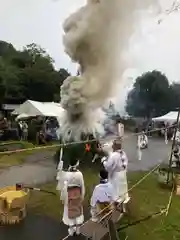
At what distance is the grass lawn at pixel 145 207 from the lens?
24.9ft

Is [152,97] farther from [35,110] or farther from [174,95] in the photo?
[35,110]

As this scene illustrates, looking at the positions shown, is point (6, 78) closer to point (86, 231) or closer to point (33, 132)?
point (33, 132)

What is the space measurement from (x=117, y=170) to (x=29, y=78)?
29.3 m

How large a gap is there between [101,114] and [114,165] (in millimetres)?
6674

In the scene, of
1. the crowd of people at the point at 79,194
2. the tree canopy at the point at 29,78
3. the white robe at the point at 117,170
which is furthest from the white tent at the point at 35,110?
the crowd of people at the point at 79,194

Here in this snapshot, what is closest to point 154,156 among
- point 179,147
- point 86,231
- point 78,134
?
point 179,147

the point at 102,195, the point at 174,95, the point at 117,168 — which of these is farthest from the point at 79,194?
the point at 174,95

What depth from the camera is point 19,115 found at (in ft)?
84.0

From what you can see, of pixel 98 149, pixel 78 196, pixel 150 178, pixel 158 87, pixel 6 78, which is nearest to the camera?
pixel 78 196

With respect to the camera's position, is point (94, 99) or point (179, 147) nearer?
point (94, 99)

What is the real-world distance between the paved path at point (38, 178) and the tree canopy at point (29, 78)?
16.2 metres

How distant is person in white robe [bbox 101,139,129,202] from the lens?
8102 millimetres

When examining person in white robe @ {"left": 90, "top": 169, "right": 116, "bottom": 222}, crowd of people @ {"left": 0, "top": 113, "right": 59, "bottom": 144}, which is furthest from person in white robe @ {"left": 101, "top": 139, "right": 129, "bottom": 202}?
crowd of people @ {"left": 0, "top": 113, "right": 59, "bottom": 144}

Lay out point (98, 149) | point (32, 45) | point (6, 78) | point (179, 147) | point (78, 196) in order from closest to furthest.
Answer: point (78, 196) < point (98, 149) < point (179, 147) < point (6, 78) < point (32, 45)
